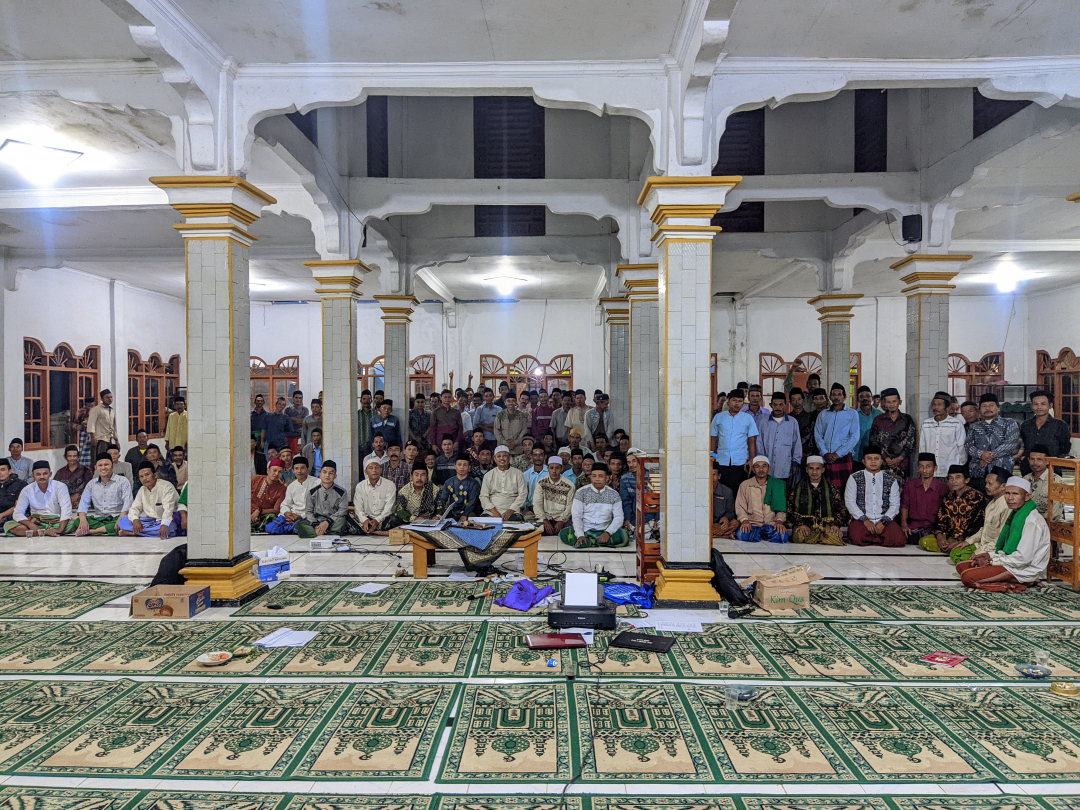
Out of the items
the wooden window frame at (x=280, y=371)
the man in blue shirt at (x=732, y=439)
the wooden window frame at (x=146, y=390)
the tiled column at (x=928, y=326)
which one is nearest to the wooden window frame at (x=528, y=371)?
the wooden window frame at (x=280, y=371)

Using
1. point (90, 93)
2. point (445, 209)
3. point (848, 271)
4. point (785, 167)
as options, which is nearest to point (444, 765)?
point (90, 93)

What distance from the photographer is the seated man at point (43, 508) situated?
23.1 feet

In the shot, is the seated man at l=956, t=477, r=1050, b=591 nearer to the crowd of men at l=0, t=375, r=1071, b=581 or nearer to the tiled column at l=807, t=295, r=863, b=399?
the crowd of men at l=0, t=375, r=1071, b=581

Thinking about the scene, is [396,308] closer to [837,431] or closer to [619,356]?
[619,356]

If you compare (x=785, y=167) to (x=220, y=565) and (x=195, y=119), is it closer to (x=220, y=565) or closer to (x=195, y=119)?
(x=195, y=119)

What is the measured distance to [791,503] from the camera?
23.2ft

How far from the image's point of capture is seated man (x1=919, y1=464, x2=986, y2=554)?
6215mm

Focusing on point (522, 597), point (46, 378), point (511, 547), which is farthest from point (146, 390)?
point (522, 597)

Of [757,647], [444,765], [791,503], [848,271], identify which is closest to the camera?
[444,765]

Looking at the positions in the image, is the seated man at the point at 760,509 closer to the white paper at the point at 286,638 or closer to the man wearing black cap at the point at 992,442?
the man wearing black cap at the point at 992,442

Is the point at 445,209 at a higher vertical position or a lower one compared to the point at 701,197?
higher

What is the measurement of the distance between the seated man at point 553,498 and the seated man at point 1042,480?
3938 mm

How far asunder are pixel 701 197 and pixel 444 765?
3759mm

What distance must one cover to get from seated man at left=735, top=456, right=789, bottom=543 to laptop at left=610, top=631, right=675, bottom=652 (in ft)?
10.3
